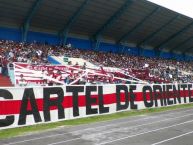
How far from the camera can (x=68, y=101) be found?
17672mm

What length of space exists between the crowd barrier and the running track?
1471mm

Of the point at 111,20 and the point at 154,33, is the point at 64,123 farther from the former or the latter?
the point at 154,33

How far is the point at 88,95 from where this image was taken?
62.4 ft

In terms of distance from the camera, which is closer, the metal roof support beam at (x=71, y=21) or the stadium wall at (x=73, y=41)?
the stadium wall at (x=73, y=41)

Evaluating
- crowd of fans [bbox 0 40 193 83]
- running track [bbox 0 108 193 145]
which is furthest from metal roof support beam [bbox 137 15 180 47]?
running track [bbox 0 108 193 145]

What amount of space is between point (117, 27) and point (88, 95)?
2847 cm

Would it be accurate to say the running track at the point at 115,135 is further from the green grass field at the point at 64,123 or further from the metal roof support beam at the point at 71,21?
the metal roof support beam at the point at 71,21

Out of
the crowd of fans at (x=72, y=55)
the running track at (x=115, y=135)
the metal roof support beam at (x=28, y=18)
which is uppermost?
the metal roof support beam at (x=28, y=18)

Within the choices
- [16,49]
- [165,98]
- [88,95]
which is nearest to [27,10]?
[16,49]

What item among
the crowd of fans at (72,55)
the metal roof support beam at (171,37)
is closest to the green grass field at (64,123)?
the crowd of fans at (72,55)

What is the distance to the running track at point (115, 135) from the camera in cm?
1177

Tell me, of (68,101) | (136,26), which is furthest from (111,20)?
(68,101)

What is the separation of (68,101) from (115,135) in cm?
→ 494

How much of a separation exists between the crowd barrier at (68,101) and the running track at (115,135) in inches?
57.9
